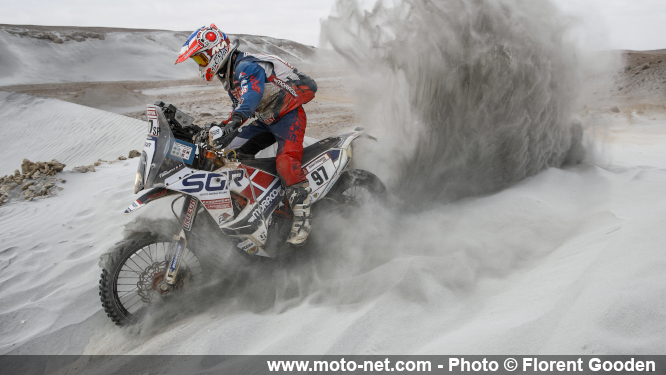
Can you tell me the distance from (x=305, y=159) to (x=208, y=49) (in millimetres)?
1338

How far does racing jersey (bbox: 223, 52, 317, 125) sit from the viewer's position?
10.6ft

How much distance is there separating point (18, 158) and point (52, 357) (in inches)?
429

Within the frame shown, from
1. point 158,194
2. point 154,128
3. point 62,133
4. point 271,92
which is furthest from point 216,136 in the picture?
point 62,133

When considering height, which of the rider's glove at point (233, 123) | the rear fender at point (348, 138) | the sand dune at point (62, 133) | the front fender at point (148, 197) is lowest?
the sand dune at point (62, 133)

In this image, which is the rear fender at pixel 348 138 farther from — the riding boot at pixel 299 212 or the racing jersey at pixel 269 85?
the riding boot at pixel 299 212

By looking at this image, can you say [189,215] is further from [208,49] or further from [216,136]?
[208,49]

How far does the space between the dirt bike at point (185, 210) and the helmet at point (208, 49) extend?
458 mm

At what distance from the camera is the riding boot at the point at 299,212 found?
3.53 meters

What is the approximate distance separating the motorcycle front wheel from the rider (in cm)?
98

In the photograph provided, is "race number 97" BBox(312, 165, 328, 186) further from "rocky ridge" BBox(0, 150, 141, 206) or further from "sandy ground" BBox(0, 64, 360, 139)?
"sandy ground" BBox(0, 64, 360, 139)

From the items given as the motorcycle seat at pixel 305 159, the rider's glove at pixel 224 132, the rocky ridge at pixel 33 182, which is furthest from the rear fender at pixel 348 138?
the rocky ridge at pixel 33 182

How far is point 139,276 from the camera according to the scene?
325 cm

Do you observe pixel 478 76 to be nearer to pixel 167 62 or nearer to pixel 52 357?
pixel 52 357

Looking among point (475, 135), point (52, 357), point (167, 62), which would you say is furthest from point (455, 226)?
point (167, 62)
